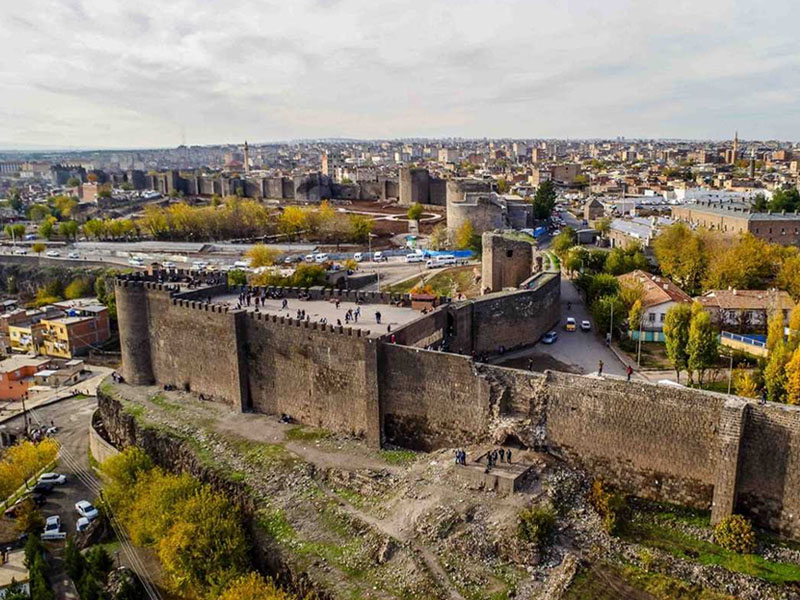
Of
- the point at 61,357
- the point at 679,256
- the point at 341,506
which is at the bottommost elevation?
the point at 61,357

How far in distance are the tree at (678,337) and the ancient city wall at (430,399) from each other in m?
11.2

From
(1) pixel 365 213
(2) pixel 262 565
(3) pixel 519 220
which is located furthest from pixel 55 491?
(1) pixel 365 213

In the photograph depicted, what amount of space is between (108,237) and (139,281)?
5403 cm

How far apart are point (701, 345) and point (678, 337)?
1.28 m

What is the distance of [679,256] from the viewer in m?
42.4

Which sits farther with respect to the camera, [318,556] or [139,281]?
[139,281]

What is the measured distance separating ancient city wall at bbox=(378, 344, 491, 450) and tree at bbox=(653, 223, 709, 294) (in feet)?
82.2

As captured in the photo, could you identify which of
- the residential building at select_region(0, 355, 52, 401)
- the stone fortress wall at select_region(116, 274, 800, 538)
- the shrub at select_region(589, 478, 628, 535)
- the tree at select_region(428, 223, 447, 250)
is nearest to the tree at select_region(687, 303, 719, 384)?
the stone fortress wall at select_region(116, 274, 800, 538)

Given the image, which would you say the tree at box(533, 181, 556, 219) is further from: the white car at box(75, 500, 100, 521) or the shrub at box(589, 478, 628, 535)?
the shrub at box(589, 478, 628, 535)

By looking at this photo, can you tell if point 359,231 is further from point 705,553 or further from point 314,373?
point 705,553

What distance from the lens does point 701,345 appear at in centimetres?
2650

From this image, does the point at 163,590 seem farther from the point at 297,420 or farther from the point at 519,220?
the point at 519,220

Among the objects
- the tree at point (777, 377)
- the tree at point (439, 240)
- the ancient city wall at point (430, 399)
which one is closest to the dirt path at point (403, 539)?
the ancient city wall at point (430, 399)

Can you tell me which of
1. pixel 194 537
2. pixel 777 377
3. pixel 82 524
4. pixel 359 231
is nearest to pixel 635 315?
pixel 777 377
